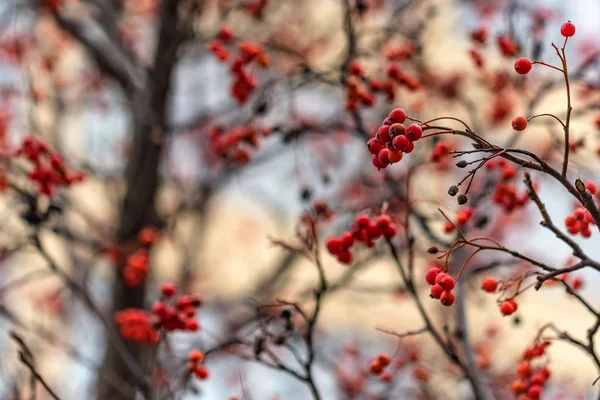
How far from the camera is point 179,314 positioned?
87.8 inches

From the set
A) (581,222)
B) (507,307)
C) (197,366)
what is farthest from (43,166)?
(581,222)

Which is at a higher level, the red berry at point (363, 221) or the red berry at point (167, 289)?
the red berry at point (363, 221)

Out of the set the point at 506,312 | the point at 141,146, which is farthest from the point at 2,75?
the point at 506,312

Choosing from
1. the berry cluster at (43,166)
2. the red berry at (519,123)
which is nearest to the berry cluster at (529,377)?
the red berry at (519,123)

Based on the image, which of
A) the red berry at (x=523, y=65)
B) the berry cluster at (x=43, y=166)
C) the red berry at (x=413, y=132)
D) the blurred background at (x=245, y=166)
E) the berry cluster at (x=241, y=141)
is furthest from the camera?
the blurred background at (x=245, y=166)

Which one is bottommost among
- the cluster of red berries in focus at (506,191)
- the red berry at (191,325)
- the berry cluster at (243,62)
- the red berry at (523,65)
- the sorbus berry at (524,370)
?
the sorbus berry at (524,370)

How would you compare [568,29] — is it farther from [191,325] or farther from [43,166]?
[43,166]

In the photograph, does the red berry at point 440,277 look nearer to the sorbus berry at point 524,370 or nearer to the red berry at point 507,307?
the red berry at point 507,307

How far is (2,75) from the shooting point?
263 inches

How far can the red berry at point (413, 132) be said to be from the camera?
1.32m

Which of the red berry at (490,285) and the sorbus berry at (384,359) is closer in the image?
the red berry at (490,285)

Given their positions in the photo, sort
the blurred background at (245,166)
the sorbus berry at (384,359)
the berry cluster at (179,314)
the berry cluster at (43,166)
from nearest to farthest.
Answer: the sorbus berry at (384,359)
the berry cluster at (179,314)
the berry cluster at (43,166)
the blurred background at (245,166)

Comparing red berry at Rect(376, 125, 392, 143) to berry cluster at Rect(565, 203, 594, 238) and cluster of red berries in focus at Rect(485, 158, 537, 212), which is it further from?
cluster of red berries in focus at Rect(485, 158, 537, 212)

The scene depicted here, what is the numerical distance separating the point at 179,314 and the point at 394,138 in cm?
119
